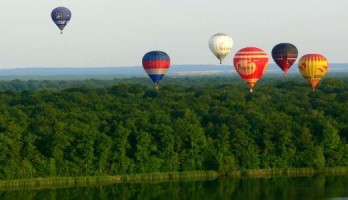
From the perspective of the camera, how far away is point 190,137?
5516 cm

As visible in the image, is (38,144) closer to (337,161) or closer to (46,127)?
(46,127)

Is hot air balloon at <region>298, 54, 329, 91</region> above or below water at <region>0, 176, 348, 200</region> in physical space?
above

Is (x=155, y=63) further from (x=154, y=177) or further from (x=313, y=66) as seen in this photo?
(x=154, y=177)

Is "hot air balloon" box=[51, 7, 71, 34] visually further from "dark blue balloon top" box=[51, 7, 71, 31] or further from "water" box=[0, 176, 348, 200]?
"water" box=[0, 176, 348, 200]

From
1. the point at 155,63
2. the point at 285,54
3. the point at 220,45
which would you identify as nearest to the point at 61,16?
the point at 155,63

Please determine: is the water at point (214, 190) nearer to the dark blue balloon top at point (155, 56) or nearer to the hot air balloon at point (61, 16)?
the dark blue balloon top at point (155, 56)

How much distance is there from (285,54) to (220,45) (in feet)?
13.7

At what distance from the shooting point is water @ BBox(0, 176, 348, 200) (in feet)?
154

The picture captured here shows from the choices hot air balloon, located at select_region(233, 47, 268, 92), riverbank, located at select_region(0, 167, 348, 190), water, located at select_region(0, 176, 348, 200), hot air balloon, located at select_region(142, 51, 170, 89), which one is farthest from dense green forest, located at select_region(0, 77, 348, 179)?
hot air balloon, located at select_region(233, 47, 268, 92)

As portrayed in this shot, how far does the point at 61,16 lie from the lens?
6462 cm

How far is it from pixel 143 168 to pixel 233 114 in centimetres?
997

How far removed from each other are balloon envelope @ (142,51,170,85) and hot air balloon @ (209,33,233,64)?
2.89 meters

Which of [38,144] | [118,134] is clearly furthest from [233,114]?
[38,144]

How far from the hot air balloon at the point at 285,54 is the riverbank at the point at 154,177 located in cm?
884
